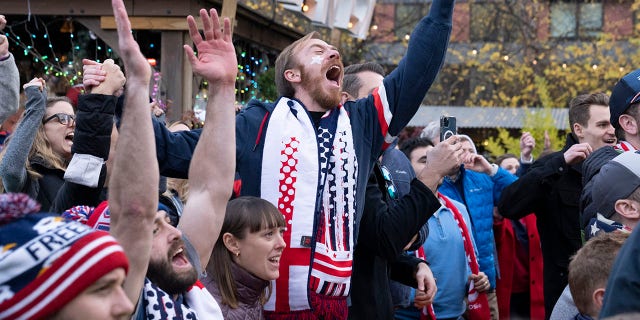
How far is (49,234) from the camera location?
1960 millimetres

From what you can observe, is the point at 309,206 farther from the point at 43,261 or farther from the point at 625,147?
the point at 43,261

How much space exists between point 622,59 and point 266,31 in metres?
15.0

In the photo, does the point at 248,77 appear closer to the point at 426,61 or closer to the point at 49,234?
the point at 426,61

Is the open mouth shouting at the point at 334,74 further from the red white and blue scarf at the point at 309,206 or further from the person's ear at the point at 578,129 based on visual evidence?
the person's ear at the point at 578,129

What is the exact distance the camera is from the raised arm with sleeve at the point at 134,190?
2.35 m

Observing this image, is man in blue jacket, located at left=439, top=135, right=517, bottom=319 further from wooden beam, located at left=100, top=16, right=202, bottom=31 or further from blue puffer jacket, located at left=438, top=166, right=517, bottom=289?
wooden beam, located at left=100, top=16, right=202, bottom=31

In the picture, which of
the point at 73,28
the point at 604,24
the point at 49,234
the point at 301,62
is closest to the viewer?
the point at 49,234

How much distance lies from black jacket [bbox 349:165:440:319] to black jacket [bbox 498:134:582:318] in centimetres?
181

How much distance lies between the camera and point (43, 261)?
190 cm

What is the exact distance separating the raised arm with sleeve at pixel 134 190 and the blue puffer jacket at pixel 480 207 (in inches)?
167

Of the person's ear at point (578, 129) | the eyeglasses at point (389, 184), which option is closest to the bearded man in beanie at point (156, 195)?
the eyeglasses at point (389, 184)

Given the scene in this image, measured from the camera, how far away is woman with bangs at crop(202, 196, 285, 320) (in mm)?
3600

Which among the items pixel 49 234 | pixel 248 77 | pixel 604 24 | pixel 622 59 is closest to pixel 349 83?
pixel 49 234

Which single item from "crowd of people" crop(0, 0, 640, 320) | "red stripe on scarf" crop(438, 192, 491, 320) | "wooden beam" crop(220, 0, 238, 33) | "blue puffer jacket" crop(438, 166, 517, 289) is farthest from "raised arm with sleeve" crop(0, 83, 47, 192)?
"wooden beam" crop(220, 0, 238, 33)
